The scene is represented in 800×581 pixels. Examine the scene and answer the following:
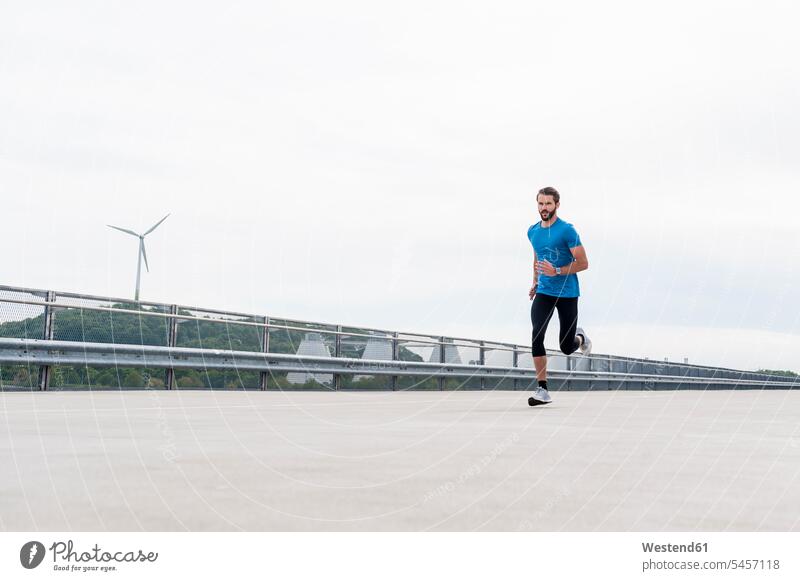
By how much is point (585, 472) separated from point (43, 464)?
2.40m

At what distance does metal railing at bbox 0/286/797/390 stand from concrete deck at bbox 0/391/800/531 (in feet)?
13.4

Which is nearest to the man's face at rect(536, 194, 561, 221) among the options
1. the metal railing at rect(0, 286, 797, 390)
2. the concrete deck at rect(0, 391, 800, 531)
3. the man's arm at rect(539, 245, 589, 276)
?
the man's arm at rect(539, 245, 589, 276)

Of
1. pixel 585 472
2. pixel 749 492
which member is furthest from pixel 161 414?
pixel 749 492

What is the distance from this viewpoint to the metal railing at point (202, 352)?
1212cm

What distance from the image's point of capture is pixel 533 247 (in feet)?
33.0

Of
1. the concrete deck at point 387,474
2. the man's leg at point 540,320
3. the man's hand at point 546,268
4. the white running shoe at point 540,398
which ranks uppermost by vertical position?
the man's hand at point 546,268

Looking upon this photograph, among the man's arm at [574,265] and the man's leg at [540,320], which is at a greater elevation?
the man's arm at [574,265]

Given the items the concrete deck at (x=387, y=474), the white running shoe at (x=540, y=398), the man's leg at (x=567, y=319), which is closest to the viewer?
the concrete deck at (x=387, y=474)

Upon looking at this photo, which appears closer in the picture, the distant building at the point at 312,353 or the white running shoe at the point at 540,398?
the white running shoe at the point at 540,398

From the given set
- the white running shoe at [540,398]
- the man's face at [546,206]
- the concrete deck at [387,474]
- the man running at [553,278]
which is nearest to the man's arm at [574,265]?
the man running at [553,278]

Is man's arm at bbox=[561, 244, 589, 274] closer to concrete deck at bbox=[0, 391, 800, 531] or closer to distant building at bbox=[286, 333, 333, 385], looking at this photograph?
concrete deck at bbox=[0, 391, 800, 531]

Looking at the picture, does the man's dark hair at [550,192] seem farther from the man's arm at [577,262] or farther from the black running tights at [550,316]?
the black running tights at [550,316]

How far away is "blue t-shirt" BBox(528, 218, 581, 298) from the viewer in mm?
9773
